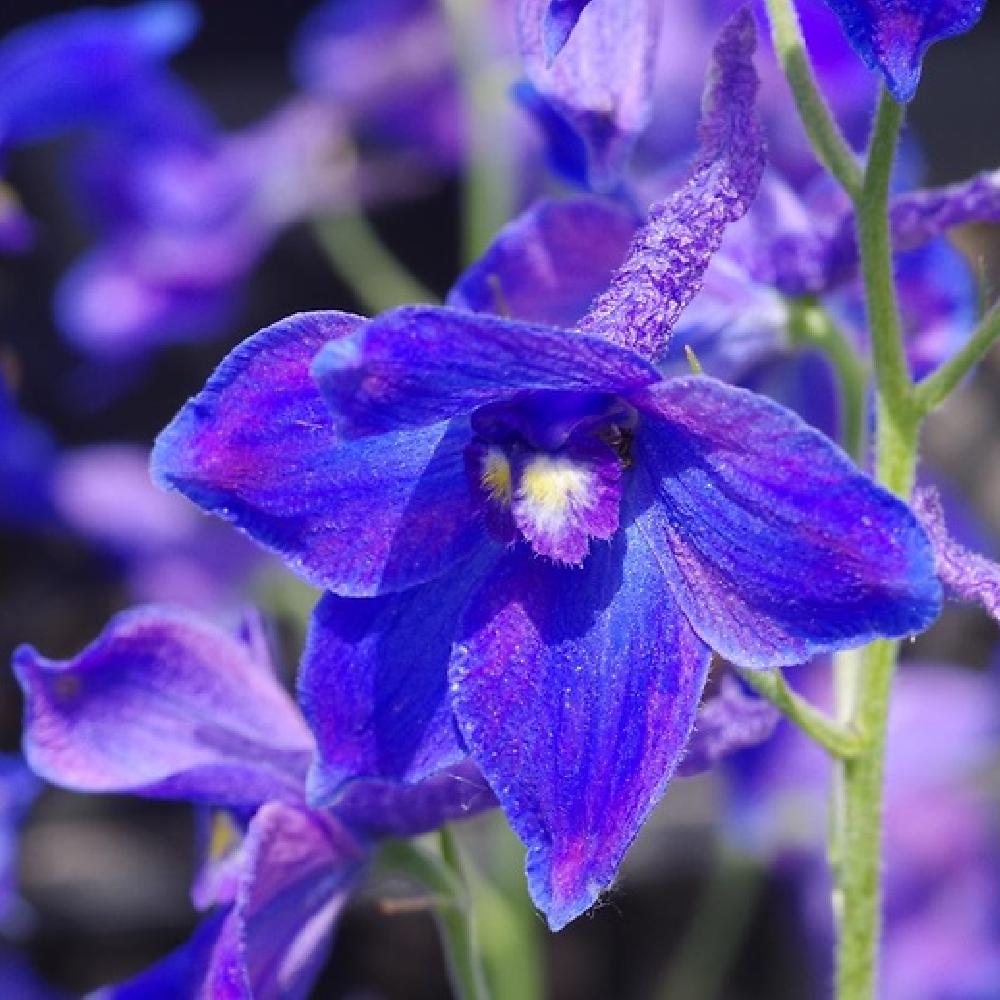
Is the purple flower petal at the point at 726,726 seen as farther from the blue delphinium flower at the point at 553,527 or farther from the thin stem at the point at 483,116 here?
the thin stem at the point at 483,116

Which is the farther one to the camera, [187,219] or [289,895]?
Result: [187,219]

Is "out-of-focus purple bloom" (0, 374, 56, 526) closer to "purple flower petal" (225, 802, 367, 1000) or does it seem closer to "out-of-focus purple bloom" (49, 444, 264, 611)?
"out-of-focus purple bloom" (49, 444, 264, 611)

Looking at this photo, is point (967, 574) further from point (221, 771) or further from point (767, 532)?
point (221, 771)

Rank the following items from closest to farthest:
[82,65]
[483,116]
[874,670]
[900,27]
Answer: [900,27], [874,670], [82,65], [483,116]

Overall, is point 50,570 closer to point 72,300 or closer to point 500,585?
point 72,300

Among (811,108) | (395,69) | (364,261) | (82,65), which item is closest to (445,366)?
(811,108)

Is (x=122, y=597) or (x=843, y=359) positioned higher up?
(x=843, y=359)
